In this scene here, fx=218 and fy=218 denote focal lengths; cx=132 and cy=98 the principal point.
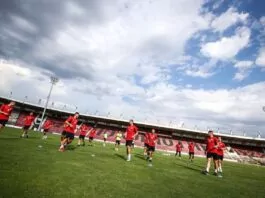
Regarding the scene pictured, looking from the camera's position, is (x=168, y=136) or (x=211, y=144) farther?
(x=168, y=136)

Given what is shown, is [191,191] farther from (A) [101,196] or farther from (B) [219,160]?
(B) [219,160]

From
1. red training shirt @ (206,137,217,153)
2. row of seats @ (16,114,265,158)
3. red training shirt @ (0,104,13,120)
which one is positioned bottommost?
red training shirt @ (206,137,217,153)

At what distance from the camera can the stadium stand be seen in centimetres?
4991

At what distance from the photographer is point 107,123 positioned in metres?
64.6

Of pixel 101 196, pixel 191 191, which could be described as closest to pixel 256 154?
pixel 191 191

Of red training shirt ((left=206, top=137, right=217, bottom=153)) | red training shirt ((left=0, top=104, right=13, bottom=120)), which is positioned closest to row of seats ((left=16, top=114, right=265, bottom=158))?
red training shirt ((left=0, top=104, right=13, bottom=120))

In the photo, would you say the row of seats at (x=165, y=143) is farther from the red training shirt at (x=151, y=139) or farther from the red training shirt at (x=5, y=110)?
the red training shirt at (x=5, y=110)

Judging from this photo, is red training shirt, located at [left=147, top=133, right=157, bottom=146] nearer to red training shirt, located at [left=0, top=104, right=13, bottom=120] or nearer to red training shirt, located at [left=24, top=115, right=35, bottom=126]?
red training shirt, located at [left=0, top=104, right=13, bottom=120]

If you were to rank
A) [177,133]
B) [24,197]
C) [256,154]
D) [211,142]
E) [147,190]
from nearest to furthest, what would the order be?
[24,197] → [147,190] → [211,142] → [256,154] → [177,133]

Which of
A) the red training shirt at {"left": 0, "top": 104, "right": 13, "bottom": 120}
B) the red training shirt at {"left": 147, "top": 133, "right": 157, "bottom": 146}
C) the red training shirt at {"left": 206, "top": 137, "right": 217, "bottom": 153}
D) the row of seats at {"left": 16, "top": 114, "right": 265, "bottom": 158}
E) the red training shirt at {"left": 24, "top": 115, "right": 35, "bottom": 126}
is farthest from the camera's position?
the row of seats at {"left": 16, "top": 114, "right": 265, "bottom": 158}

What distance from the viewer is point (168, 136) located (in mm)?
60406

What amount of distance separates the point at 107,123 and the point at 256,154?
39178 mm

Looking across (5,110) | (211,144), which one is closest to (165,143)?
(211,144)

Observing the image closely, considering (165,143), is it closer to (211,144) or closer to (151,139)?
(151,139)
